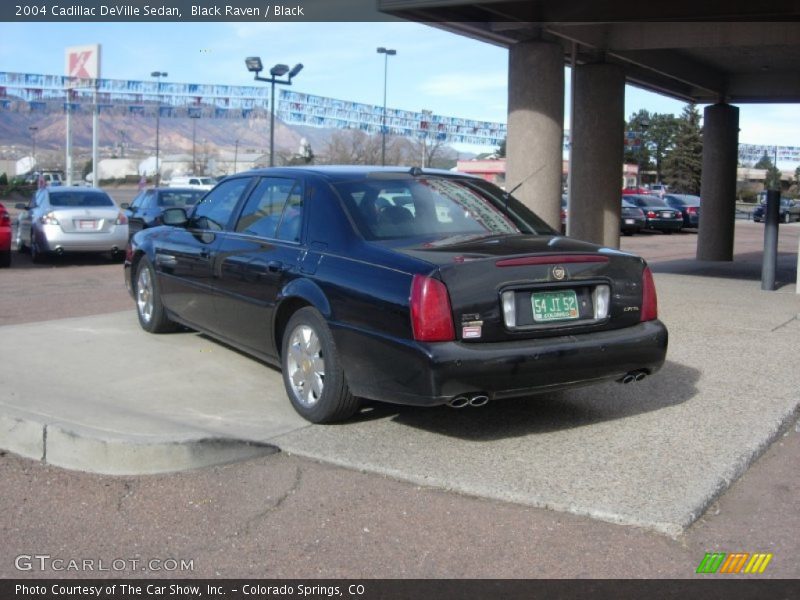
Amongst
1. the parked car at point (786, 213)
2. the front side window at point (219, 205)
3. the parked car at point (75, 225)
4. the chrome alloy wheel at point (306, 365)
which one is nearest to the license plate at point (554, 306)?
the chrome alloy wheel at point (306, 365)

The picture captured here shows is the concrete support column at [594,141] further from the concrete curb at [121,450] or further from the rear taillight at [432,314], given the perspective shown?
the concrete curb at [121,450]

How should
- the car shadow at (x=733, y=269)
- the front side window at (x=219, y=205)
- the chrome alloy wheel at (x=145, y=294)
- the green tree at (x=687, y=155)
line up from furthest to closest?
the green tree at (x=687, y=155)
the car shadow at (x=733, y=269)
the chrome alloy wheel at (x=145, y=294)
the front side window at (x=219, y=205)

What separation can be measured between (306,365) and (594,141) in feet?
30.6

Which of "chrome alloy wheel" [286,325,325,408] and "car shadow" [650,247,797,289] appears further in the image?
"car shadow" [650,247,797,289]

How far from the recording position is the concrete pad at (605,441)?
457cm

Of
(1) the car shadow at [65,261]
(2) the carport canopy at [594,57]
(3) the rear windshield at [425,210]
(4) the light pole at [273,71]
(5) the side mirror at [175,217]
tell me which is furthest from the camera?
(4) the light pole at [273,71]

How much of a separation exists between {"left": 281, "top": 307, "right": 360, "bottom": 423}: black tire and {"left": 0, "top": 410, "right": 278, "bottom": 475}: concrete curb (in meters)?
0.46

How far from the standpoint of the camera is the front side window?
7.18m

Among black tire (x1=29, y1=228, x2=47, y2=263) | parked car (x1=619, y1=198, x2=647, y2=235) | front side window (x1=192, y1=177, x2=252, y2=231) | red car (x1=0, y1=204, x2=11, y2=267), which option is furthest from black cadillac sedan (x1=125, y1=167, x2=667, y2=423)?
parked car (x1=619, y1=198, x2=647, y2=235)

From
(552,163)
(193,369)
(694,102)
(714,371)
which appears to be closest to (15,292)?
(193,369)

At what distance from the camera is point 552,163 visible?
456 inches

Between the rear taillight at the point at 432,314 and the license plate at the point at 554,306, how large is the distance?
0.56 metres

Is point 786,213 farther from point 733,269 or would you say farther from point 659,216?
point 733,269

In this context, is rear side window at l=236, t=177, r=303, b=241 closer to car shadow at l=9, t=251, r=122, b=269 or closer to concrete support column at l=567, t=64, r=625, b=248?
concrete support column at l=567, t=64, r=625, b=248
